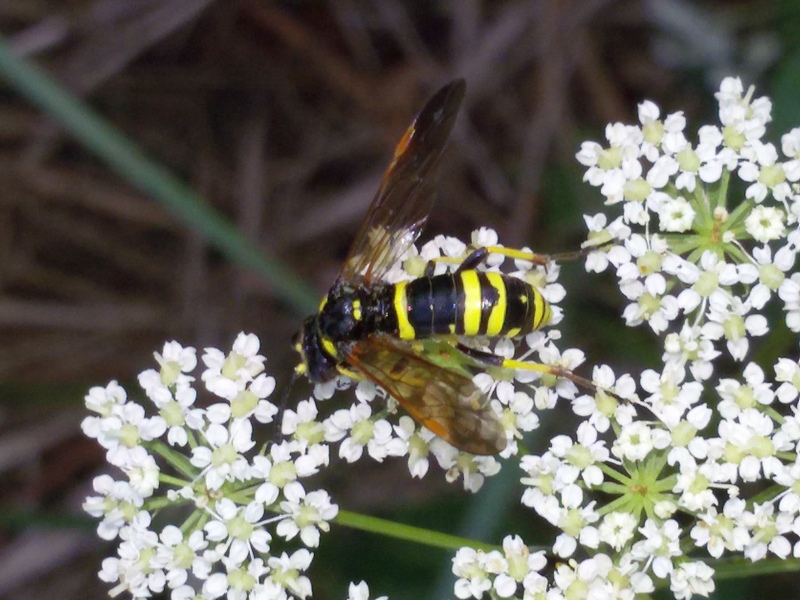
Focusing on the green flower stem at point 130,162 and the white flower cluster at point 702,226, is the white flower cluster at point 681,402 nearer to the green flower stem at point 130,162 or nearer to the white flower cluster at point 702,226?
the white flower cluster at point 702,226

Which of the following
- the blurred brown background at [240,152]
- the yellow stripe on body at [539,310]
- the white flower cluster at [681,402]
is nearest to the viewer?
the white flower cluster at [681,402]

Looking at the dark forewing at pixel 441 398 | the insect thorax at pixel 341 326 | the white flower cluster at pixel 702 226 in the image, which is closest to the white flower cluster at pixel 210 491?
the insect thorax at pixel 341 326

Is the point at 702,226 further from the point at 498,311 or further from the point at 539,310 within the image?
the point at 498,311

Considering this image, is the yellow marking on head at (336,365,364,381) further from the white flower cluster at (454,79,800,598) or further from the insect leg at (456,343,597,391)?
the white flower cluster at (454,79,800,598)

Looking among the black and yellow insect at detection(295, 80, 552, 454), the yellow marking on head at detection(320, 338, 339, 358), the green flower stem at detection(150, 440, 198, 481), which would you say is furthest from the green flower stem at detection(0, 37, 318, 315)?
the green flower stem at detection(150, 440, 198, 481)

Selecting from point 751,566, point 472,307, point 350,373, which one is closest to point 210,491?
point 350,373

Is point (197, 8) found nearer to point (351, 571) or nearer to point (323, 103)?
point (323, 103)
